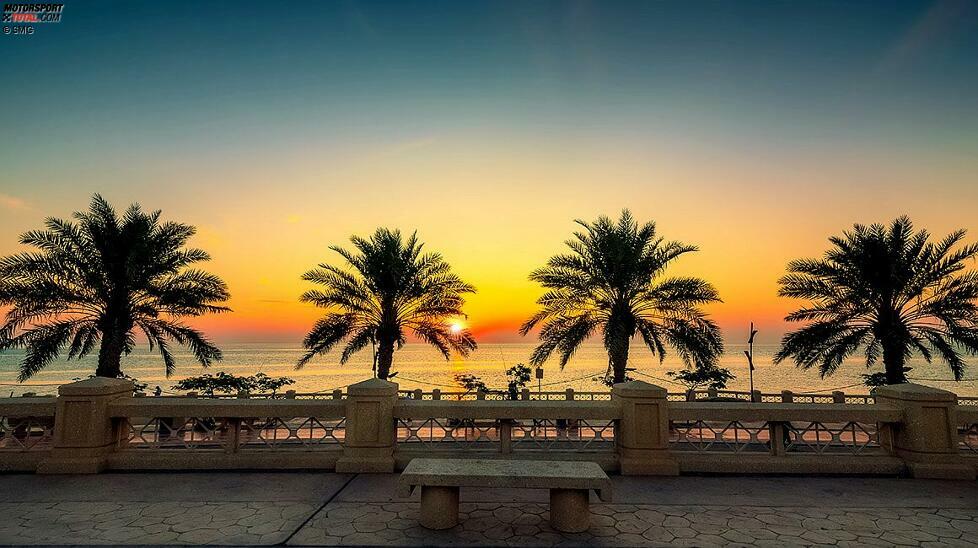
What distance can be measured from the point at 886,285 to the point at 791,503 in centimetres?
1521

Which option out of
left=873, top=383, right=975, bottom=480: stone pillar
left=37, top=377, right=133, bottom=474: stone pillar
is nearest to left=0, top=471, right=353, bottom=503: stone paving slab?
left=37, top=377, right=133, bottom=474: stone pillar

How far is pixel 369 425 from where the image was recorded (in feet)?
26.0

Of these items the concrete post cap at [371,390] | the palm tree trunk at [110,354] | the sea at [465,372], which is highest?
the palm tree trunk at [110,354]

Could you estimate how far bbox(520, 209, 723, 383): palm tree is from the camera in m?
18.7

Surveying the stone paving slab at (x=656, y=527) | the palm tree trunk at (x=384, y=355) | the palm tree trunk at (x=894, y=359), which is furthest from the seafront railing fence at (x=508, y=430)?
the palm tree trunk at (x=384, y=355)

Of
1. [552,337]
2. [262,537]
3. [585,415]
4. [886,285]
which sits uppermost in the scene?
[886,285]

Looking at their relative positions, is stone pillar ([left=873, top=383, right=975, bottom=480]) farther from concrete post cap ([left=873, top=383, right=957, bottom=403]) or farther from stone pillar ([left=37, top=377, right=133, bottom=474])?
stone pillar ([left=37, top=377, right=133, bottom=474])

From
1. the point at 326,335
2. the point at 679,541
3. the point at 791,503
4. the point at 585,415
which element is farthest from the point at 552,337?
the point at 679,541

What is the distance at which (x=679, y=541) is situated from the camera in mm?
5191

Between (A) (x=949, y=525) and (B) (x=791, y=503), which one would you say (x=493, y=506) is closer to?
(B) (x=791, y=503)

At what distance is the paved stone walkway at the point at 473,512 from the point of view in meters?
5.24

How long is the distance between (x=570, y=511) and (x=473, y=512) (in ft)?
3.96

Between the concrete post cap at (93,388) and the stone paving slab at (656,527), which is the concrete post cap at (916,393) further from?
the concrete post cap at (93,388)

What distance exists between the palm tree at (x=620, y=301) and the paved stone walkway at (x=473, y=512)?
11.2 meters
